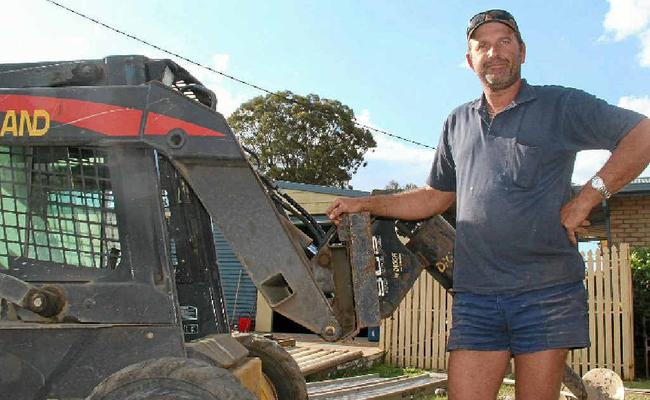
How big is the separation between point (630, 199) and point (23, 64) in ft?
45.2

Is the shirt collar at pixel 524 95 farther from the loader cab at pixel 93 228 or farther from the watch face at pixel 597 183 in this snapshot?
the loader cab at pixel 93 228

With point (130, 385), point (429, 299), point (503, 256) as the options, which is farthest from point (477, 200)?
point (429, 299)

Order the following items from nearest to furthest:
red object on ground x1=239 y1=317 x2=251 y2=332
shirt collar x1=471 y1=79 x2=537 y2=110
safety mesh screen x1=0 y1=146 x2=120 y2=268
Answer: safety mesh screen x1=0 y1=146 x2=120 y2=268, shirt collar x1=471 y1=79 x2=537 y2=110, red object on ground x1=239 y1=317 x2=251 y2=332

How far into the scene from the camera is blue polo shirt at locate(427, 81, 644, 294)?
10.6 ft

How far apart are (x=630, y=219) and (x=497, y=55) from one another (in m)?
12.7

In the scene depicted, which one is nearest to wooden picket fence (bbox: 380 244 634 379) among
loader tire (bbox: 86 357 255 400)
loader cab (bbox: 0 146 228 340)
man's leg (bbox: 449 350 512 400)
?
man's leg (bbox: 449 350 512 400)

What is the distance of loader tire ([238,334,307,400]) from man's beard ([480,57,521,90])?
6.52 ft

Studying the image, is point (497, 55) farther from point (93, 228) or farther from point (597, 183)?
point (93, 228)

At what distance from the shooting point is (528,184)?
3273 millimetres

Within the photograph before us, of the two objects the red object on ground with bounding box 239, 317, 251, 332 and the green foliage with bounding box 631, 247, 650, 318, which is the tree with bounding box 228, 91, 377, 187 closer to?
the red object on ground with bounding box 239, 317, 251, 332

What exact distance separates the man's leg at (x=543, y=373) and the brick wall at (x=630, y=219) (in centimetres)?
1245

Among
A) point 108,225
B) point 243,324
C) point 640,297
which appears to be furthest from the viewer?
point 243,324

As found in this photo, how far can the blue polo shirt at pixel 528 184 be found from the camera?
3229 mm

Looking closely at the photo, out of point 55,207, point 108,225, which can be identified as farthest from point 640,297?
point 55,207
